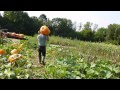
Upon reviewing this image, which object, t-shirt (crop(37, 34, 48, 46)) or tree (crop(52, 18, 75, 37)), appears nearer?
t-shirt (crop(37, 34, 48, 46))

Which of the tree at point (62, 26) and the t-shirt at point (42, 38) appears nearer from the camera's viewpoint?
the t-shirt at point (42, 38)

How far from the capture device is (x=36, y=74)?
16.8 feet

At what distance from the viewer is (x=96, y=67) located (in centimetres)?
570

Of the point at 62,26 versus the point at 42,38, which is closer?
the point at 42,38

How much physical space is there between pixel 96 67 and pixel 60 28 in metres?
23.0
